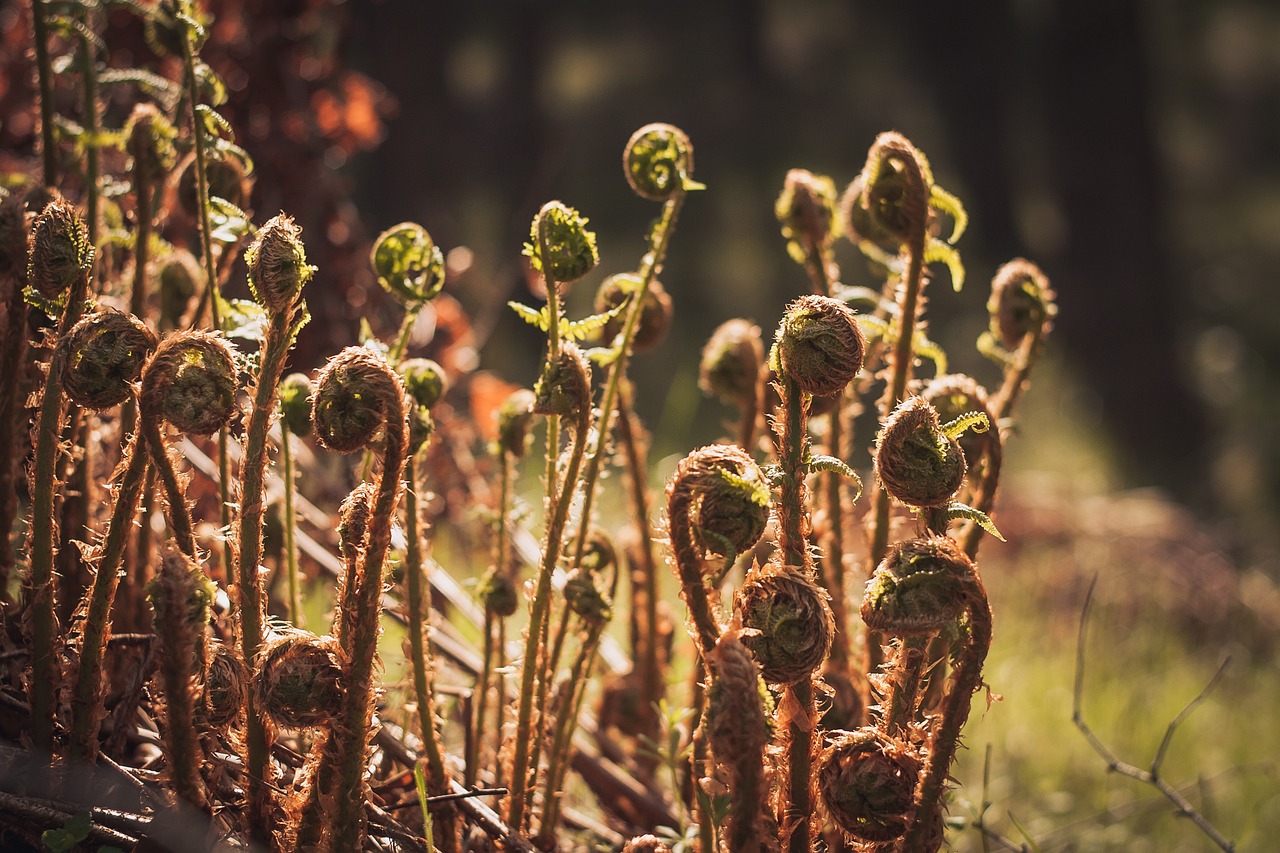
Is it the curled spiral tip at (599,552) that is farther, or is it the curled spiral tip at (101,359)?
the curled spiral tip at (599,552)

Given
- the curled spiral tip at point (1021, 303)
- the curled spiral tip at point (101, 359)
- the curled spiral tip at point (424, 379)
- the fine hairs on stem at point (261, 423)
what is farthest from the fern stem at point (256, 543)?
the curled spiral tip at point (1021, 303)

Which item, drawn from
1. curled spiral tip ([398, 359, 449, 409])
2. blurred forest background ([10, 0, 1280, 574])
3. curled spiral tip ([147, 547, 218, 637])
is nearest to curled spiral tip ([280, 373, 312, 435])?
curled spiral tip ([398, 359, 449, 409])

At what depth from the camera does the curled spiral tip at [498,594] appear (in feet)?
4.26

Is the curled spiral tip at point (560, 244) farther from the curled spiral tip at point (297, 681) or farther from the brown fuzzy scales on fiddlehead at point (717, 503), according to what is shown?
the curled spiral tip at point (297, 681)

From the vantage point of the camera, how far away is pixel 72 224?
3.26 feet

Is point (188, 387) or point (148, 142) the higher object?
point (148, 142)

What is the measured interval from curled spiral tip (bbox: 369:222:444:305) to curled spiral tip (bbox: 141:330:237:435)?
29 centimetres

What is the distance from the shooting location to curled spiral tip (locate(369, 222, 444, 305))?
46.9 inches

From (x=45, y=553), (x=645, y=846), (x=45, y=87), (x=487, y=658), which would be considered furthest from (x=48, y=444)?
(x=645, y=846)

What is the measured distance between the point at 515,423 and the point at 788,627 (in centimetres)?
59

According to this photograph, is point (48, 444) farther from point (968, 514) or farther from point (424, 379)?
point (968, 514)

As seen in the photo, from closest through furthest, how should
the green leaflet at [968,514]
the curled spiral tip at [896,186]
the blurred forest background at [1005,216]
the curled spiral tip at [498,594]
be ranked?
1. the green leaflet at [968,514]
2. the curled spiral tip at [896,186]
3. the curled spiral tip at [498,594]
4. the blurred forest background at [1005,216]

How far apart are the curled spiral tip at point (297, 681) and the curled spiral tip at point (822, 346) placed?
454mm

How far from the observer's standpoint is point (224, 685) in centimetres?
98
